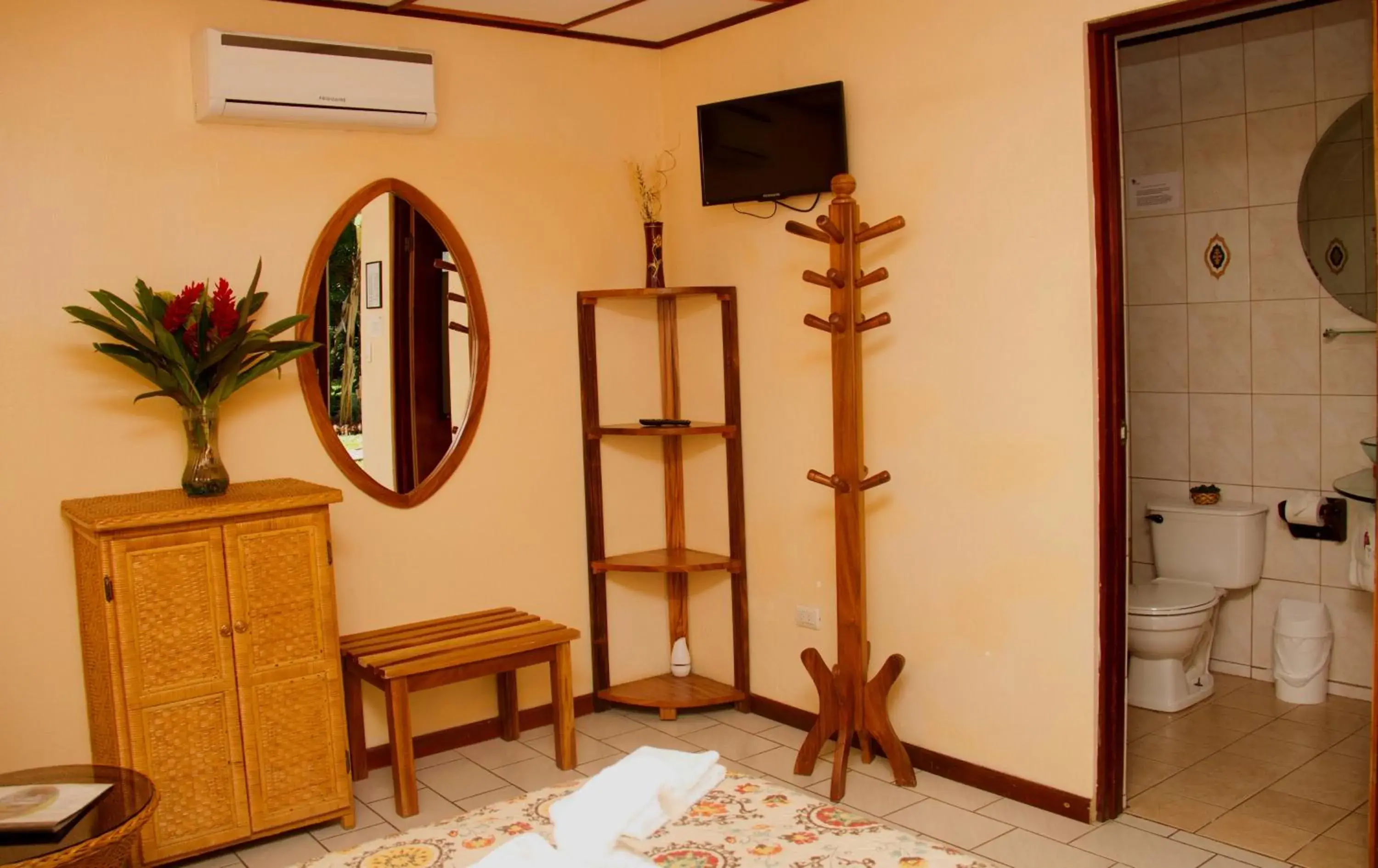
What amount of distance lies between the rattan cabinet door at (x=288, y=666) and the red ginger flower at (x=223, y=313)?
1.81ft

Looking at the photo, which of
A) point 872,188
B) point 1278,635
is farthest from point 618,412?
point 1278,635

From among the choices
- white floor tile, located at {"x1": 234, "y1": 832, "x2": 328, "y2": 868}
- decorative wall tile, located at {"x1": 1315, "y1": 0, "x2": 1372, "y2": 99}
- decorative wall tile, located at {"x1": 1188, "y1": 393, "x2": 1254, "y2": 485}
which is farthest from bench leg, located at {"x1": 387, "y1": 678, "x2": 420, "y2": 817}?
decorative wall tile, located at {"x1": 1315, "y1": 0, "x2": 1372, "y2": 99}

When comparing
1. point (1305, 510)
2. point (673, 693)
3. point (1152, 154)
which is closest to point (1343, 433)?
point (1305, 510)

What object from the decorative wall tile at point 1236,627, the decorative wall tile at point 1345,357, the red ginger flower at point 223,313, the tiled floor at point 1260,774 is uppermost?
the red ginger flower at point 223,313

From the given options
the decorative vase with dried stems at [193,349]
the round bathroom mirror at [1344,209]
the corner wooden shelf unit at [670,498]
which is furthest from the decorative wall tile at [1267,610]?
the decorative vase with dried stems at [193,349]

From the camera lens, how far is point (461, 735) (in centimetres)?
407

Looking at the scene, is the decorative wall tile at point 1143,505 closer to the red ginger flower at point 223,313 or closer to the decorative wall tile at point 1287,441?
the decorative wall tile at point 1287,441

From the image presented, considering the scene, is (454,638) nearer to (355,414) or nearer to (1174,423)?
(355,414)

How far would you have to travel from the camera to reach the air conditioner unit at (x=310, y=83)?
3.43m

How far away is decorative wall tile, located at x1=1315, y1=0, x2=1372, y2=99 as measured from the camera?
4.14m

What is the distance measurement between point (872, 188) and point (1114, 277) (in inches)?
34.6

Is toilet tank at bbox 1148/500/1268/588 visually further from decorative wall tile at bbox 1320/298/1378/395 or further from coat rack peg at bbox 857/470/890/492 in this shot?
coat rack peg at bbox 857/470/890/492

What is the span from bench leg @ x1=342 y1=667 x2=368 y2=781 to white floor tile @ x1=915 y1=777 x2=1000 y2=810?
176 centimetres

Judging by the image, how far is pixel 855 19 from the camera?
147 inches
